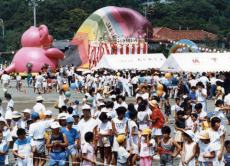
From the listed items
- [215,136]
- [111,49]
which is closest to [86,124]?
[215,136]

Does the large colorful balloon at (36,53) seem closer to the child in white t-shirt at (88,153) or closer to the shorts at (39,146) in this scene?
the shorts at (39,146)

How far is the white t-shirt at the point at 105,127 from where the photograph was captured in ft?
42.6

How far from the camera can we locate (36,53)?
44969 mm

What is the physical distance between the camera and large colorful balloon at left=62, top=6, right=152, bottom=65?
149 ft

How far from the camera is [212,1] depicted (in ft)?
392

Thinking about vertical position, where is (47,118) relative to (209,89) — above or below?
above

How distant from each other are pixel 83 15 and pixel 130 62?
56558 millimetres

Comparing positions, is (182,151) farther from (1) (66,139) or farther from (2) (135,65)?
(2) (135,65)

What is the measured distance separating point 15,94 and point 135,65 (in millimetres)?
7339

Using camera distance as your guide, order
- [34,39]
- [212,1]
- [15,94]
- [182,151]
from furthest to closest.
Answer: [212,1]
[34,39]
[15,94]
[182,151]

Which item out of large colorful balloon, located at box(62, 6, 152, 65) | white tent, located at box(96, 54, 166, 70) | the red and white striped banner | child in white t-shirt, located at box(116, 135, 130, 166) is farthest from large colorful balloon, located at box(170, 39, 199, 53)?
child in white t-shirt, located at box(116, 135, 130, 166)

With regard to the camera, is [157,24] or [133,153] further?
[157,24]

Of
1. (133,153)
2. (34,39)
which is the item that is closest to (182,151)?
(133,153)

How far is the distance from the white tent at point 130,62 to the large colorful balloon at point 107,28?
22.0 ft
